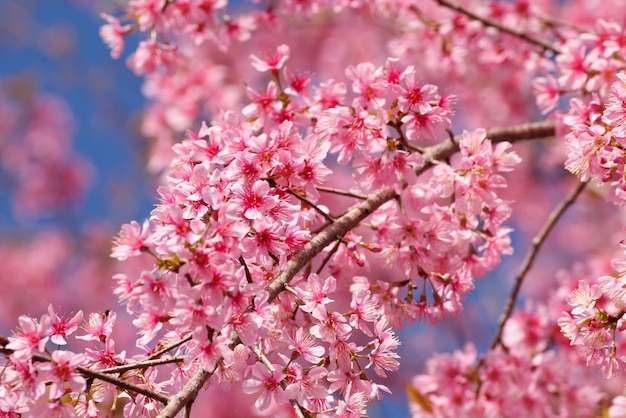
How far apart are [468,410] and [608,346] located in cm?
122

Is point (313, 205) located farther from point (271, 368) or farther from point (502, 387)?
point (502, 387)

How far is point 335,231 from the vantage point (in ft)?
7.16

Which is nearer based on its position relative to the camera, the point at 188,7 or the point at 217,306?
the point at 217,306

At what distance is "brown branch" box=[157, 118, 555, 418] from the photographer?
1.81m

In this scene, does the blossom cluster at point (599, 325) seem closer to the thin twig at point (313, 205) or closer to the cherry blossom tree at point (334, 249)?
the cherry blossom tree at point (334, 249)

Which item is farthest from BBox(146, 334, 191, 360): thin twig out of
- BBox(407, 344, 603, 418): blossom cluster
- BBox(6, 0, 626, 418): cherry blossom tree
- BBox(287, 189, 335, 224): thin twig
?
BBox(407, 344, 603, 418): blossom cluster

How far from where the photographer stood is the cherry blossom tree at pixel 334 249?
1818 millimetres

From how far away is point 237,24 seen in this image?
10.9ft

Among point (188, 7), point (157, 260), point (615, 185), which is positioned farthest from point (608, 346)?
point (188, 7)

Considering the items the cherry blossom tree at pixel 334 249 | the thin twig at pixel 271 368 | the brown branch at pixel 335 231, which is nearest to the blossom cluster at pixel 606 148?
the cherry blossom tree at pixel 334 249

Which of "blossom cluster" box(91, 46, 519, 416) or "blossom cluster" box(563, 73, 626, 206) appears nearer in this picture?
"blossom cluster" box(91, 46, 519, 416)

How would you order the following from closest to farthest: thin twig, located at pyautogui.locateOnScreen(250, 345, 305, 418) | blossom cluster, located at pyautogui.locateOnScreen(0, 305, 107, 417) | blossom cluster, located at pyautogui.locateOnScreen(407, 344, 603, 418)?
blossom cluster, located at pyautogui.locateOnScreen(0, 305, 107, 417) < thin twig, located at pyautogui.locateOnScreen(250, 345, 305, 418) < blossom cluster, located at pyautogui.locateOnScreen(407, 344, 603, 418)

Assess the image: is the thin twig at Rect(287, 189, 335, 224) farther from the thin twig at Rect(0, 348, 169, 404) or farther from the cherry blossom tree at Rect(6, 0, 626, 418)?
the thin twig at Rect(0, 348, 169, 404)

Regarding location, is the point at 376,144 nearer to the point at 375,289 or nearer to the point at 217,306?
the point at 375,289
